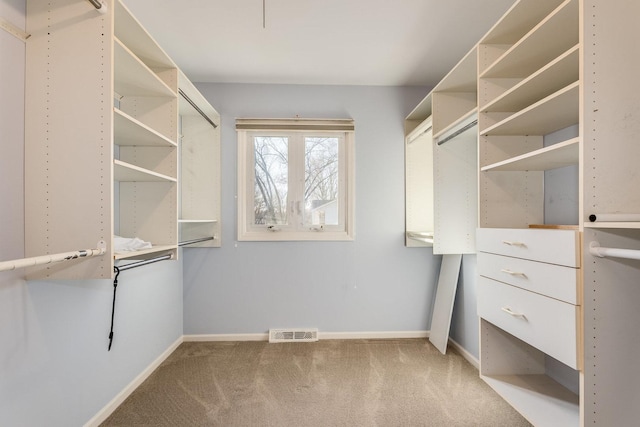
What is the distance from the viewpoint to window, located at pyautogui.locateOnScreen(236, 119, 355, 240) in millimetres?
3115

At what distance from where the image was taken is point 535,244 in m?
1.32

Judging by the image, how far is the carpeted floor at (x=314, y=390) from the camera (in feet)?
6.22

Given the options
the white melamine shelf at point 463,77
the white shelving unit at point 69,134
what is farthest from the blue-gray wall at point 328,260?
the white shelving unit at point 69,134

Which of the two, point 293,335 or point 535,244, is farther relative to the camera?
point 293,335

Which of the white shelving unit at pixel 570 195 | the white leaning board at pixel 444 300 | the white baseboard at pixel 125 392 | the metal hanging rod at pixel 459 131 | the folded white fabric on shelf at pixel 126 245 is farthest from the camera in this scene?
the white leaning board at pixel 444 300

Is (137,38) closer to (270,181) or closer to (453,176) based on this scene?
(270,181)

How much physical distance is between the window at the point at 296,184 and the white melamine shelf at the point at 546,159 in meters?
1.60

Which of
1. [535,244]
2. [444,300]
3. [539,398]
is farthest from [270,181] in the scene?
[539,398]

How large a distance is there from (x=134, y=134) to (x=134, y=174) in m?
0.23

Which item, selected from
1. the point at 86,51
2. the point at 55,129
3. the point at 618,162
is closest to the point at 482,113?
the point at 618,162

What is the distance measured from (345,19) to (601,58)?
1.52 metres

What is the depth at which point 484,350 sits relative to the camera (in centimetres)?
174

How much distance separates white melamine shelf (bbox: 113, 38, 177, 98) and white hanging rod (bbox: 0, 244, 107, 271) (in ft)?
3.02

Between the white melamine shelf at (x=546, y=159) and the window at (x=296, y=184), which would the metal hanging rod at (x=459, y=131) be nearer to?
the white melamine shelf at (x=546, y=159)
